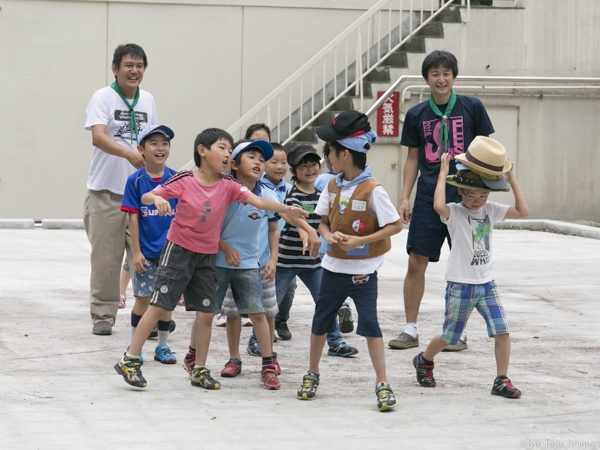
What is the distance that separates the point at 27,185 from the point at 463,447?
12811mm

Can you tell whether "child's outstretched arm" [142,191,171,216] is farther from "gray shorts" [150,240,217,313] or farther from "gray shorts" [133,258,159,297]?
"gray shorts" [133,258,159,297]

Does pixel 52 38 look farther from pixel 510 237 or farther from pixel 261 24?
pixel 510 237

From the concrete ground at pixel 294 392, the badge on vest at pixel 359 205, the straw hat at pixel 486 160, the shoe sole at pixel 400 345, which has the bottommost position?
the concrete ground at pixel 294 392

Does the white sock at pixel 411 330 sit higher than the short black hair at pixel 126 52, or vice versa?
A: the short black hair at pixel 126 52

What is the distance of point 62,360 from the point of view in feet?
21.3

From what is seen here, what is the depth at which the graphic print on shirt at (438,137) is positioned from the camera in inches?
283

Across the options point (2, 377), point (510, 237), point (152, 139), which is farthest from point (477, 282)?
point (510, 237)

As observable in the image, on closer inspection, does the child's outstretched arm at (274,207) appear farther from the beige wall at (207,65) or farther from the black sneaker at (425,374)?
→ the beige wall at (207,65)

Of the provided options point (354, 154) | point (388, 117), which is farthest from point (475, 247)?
point (388, 117)

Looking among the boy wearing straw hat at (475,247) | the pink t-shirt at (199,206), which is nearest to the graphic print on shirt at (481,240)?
the boy wearing straw hat at (475,247)

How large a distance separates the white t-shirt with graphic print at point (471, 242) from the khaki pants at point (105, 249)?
2.67 m

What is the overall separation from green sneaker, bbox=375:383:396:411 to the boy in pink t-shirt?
101cm

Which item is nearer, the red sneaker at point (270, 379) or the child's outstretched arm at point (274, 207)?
the child's outstretched arm at point (274, 207)

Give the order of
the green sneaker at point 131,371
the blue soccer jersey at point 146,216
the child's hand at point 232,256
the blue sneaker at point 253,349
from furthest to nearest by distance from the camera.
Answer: the blue sneaker at point 253,349 < the blue soccer jersey at point 146,216 < the child's hand at point 232,256 < the green sneaker at point 131,371
